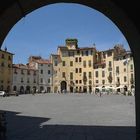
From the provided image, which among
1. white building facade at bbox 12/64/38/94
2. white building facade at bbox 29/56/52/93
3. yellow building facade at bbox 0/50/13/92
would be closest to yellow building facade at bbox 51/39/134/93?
white building facade at bbox 29/56/52/93

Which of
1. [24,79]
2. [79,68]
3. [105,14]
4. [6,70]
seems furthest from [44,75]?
[105,14]

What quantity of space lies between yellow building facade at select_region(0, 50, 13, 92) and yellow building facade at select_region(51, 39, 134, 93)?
71.2 ft

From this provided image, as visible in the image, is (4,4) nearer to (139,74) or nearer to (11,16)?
(11,16)

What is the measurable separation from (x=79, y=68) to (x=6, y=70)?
2956cm

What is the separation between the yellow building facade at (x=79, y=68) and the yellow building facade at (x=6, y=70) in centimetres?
2170

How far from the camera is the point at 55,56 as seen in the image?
129 m

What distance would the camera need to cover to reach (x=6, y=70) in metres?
110

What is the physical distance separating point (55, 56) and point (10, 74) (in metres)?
22.4

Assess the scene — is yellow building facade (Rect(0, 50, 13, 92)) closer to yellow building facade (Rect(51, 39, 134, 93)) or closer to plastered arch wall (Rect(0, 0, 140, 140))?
yellow building facade (Rect(51, 39, 134, 93))

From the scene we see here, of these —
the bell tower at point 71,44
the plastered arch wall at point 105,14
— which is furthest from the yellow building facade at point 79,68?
the plastered arch wall at point 105,14

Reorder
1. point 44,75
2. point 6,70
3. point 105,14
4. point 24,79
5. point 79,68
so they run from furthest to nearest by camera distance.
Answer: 1. point 44,75
2. point 79,68
3. point 24,79
4. point 6,70
5. point 105,14

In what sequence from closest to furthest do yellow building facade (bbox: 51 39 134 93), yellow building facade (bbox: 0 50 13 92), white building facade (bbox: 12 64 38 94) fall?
yellow building facade (bbox: 0 50 13 92)
yellow building facade (bbox: 51 39 134 93)
white building facade (bbox: 12 64 38 94)

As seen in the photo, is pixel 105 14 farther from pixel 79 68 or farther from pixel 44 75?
pixel 44 75

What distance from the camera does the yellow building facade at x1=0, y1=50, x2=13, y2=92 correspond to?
106m
